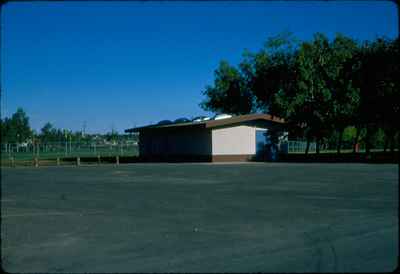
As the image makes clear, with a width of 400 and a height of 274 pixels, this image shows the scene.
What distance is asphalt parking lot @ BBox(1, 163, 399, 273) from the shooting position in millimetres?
6133

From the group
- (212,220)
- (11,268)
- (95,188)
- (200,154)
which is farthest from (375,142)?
(11,268)

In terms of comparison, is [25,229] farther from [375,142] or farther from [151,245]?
[375,142]

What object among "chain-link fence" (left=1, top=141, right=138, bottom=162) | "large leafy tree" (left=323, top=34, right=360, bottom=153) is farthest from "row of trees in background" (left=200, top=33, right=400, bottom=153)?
"chain-link fence" (left=1, top=141, right=138, bottom=162)

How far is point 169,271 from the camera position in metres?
5.77

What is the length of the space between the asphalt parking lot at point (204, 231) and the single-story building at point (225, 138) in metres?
22.6

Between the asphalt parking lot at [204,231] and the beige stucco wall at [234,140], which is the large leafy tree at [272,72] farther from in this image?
the asphalt parking lot at [204,231]

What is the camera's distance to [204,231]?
8.28m

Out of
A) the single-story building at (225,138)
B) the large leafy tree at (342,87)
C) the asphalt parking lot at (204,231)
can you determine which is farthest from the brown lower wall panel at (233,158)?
the asphalt parking lot at (204,231)

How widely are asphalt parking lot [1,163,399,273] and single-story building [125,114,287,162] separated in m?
22.6

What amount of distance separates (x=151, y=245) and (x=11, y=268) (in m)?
2.07

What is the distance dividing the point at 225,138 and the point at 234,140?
82 centimetres

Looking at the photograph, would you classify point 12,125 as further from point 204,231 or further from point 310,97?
point 310,97

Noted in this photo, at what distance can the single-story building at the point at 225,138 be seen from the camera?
37531 millimetres

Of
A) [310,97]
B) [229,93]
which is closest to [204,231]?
[310,97]
